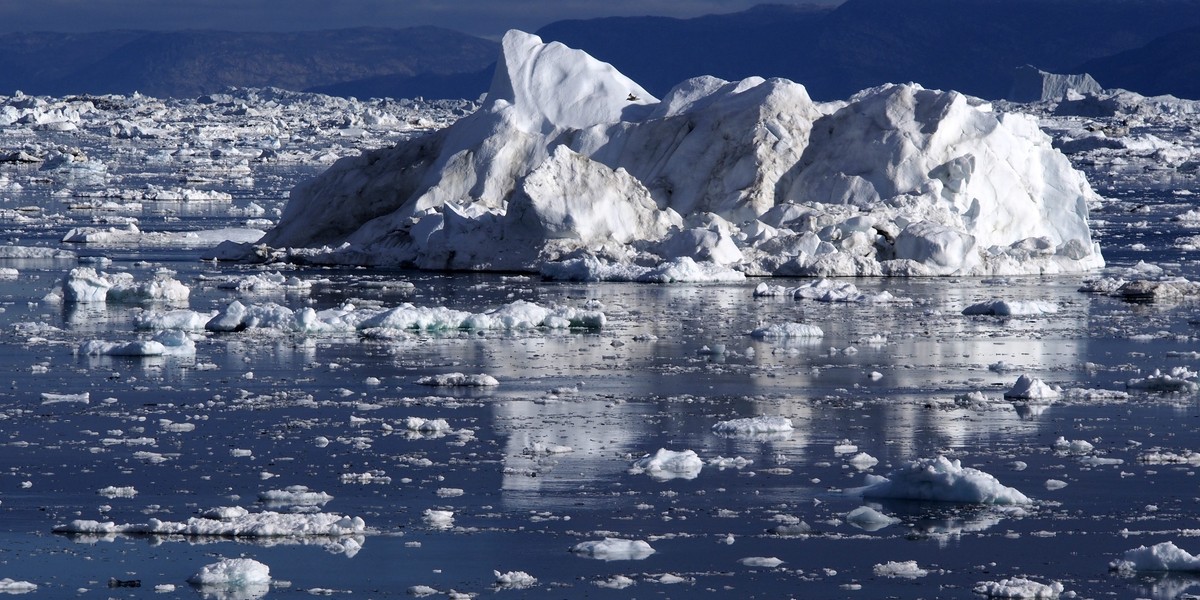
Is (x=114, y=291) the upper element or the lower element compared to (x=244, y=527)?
upper

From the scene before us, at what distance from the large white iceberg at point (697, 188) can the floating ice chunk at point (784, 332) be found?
188 inches

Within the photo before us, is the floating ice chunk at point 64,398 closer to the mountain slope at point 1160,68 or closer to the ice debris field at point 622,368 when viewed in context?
the ice debris field at point 622,368

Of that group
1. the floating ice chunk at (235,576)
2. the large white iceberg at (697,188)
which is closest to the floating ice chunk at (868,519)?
the floating ice chunk at (235,576)

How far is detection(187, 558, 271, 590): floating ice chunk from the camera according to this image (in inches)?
250

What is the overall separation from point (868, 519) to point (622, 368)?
489cm

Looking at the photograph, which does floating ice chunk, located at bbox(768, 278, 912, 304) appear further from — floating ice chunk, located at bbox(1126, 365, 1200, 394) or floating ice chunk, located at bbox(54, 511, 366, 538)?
floating ice chunk, located at bbox(54, 511, 366, 538)

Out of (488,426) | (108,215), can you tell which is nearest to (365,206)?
(108,215)

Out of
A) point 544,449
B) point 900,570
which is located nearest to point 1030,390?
point 544,449

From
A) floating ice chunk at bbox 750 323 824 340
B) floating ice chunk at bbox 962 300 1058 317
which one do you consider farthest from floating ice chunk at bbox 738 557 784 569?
floating ice chunk at bbox 962 300 1058 317

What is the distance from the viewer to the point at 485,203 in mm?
21328

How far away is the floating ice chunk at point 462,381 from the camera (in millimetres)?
11289

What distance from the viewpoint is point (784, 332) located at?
46.6 feet

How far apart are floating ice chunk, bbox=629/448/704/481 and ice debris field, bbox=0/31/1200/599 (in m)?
0.05

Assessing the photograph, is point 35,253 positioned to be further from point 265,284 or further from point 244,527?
point 244,527
